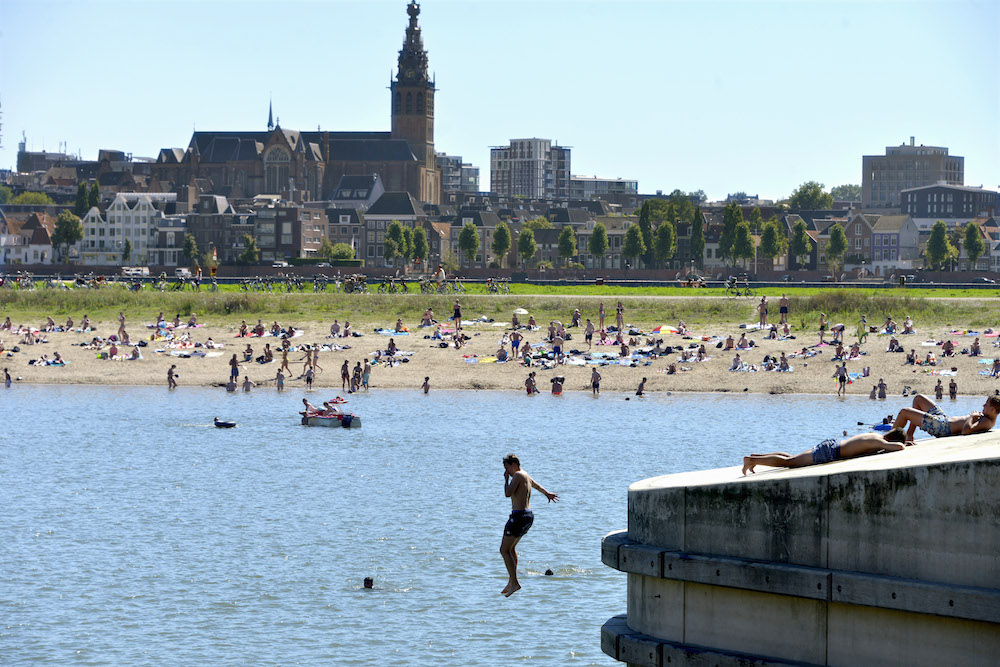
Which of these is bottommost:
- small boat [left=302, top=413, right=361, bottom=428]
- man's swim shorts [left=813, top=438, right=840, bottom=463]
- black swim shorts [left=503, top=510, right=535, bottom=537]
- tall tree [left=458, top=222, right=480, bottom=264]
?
small boat [left=302, top=413, right=361, bottom=428]

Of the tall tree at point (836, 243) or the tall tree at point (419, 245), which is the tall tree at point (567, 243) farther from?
the tall tree at point (836, 243)

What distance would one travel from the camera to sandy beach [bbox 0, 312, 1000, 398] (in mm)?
53125

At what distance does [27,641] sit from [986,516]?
49.2 ft

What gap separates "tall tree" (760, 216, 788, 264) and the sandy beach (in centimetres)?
7173

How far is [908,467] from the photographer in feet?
32.5

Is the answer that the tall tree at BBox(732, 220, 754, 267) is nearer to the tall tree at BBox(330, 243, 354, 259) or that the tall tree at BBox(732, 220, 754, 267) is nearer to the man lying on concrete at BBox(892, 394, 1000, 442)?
the tall tree at BBox(330, 243, 354, 259)

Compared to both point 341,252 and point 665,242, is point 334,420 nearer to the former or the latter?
point 665,242

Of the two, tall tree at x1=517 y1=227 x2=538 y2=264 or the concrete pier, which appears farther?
Result: tall tree at x1=517 y1=227 x2=538 y2=264

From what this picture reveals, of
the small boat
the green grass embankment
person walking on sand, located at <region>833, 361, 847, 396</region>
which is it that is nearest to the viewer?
the small boat

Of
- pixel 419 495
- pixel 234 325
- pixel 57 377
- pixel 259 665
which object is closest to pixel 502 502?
pixel 419 495

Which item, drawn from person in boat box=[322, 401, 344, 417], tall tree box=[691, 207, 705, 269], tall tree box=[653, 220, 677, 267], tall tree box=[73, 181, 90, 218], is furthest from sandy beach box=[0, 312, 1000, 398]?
tall tree box=[73, 181, 90, 218]

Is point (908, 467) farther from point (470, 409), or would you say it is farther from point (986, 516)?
point (470, 409)

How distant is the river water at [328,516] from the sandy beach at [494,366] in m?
1.96

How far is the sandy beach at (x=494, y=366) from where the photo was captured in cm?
5312
